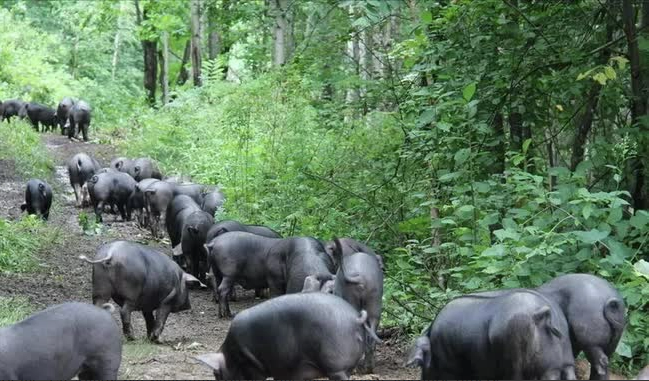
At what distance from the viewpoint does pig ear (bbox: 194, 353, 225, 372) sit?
6.15 metres

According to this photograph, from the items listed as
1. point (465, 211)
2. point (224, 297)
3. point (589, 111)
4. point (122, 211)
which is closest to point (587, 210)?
point (465, 211)

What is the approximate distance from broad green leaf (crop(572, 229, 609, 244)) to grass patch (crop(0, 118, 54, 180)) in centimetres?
1571

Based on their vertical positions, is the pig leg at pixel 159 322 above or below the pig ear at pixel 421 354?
below

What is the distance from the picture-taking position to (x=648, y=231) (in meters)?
7.78

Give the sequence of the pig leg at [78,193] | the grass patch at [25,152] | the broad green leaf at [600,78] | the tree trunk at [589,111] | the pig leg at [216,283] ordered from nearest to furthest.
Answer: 1. the broad green leaf at [600,78]
2. the tree trunk at [589,111]
3. the pig leg at [216,283]
4. the pig leg at [78,193]
5. the grass patch at [25,152]

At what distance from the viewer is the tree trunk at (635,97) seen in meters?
8.98

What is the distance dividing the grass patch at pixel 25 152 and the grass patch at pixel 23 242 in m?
6.61

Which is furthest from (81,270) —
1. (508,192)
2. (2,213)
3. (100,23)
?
(100,23)

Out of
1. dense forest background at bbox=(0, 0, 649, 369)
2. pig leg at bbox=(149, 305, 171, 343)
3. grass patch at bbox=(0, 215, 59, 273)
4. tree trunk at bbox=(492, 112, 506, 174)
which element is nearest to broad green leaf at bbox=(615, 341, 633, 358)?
dense forest background at bbox=(0, 0, 649, 369)

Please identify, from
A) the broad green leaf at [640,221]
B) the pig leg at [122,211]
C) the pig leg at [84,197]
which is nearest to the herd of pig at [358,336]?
the broad green leaf at [640,221]

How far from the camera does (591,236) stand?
7.27m

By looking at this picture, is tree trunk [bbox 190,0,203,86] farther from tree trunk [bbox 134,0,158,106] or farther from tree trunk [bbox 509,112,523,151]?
tree trunk [bbox 509,112,523,151]

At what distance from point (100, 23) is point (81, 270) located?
952 inches

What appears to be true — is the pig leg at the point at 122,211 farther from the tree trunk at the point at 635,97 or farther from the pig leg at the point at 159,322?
the tree trunk at the point at 635,97
